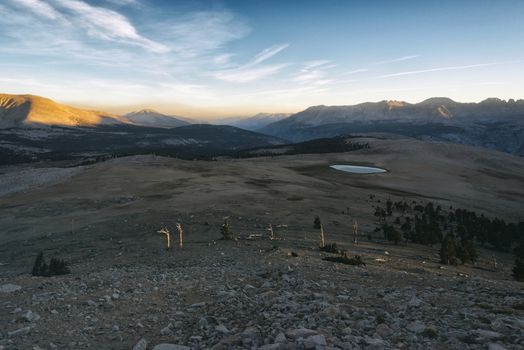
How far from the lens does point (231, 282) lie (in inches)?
874

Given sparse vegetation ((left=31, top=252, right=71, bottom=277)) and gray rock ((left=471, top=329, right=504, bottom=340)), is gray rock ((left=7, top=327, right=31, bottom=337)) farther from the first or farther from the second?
gray rock ((left=471, top=329, right=504, bottom=340))

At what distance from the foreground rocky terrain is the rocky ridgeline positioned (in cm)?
7

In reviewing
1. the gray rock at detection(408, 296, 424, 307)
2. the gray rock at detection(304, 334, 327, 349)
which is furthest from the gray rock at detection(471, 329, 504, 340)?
the gray rock at detection(304, 334, 327, 349)

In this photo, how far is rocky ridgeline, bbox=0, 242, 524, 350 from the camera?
13.4 metres

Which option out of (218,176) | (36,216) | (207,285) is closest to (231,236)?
(207,285)

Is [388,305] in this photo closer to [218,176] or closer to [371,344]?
[371,344]

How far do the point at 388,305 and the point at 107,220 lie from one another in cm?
4283

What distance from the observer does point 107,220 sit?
169 feet

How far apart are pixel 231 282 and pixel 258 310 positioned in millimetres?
5672

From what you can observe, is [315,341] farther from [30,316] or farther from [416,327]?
[30,316]

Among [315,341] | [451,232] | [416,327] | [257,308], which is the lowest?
[451,232]

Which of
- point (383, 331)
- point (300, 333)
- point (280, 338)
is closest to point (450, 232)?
point (383, 331)

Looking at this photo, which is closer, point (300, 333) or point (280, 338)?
point (280, 338)

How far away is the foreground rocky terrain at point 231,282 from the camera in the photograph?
45.8 ft
